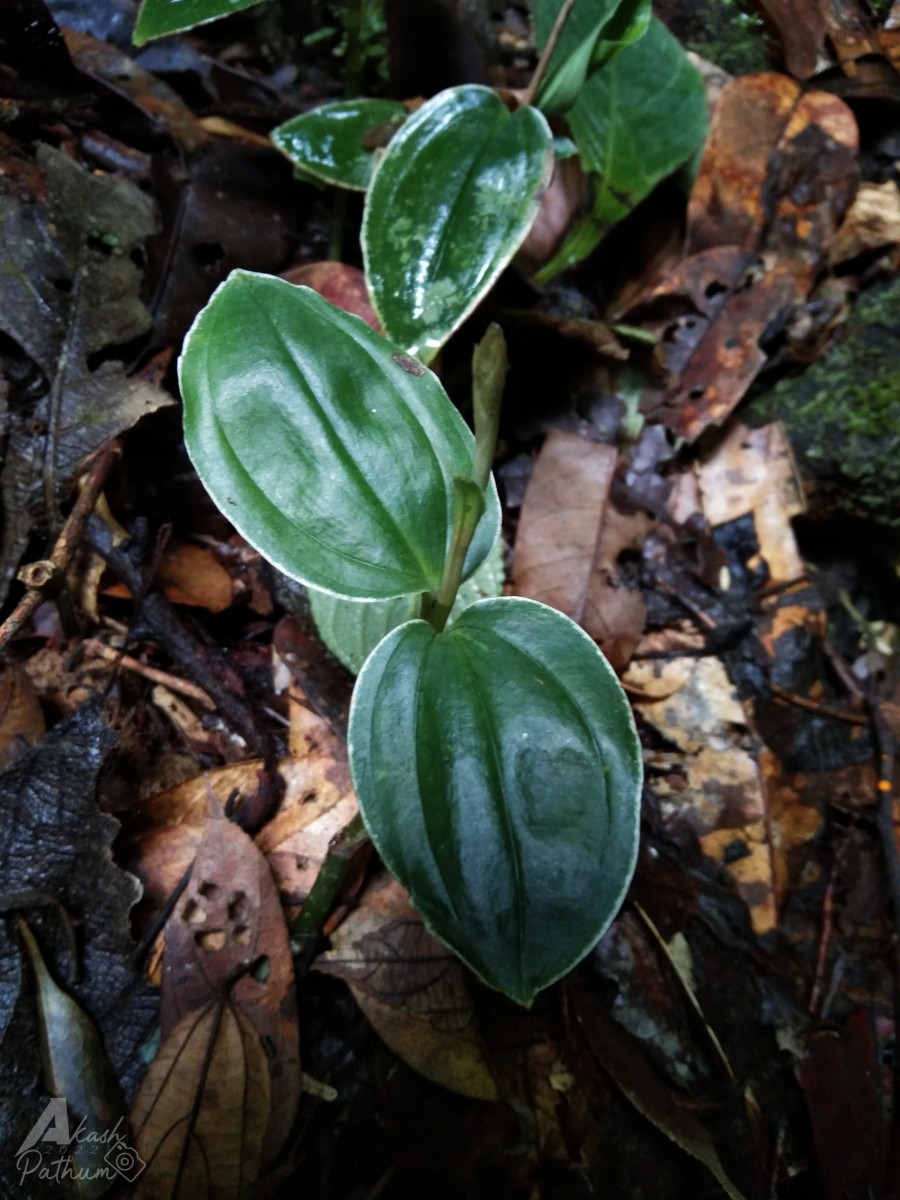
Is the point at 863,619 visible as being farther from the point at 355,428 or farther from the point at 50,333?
the point at 50,333

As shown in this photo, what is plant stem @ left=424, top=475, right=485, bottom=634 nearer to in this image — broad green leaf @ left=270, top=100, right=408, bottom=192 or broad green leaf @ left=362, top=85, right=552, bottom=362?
broad green leaf @ left=362, top=85, right=552, bottom=362

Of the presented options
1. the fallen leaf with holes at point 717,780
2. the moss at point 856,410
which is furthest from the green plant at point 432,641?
the moss at point 856,410

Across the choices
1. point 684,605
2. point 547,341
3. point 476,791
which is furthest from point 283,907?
point 547,341

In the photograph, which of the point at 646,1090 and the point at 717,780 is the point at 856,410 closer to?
the point at 717,780

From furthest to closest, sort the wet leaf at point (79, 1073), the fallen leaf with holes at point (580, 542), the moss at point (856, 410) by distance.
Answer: the moss at point (856, 410) < the fallen leaf with holes at point (580, 542) < the wet leaf at point (79, 1073)

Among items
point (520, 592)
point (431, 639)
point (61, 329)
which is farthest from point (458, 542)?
point (61, 329)

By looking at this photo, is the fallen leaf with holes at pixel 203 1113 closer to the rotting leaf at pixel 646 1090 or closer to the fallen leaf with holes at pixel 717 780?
the rotting leaf at pixel 646 1090

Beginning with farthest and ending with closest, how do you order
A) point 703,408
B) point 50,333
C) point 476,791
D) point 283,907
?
point 703,408
point 50,333
point 283,907
point 476,791

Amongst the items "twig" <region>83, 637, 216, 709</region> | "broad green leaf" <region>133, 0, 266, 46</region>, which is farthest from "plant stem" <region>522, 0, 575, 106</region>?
"twig" <region>83, 637, 216, 709</region>
